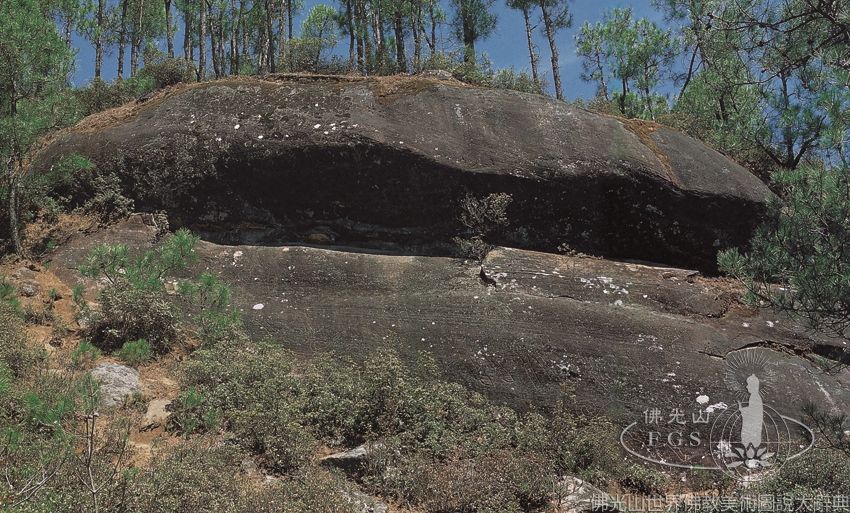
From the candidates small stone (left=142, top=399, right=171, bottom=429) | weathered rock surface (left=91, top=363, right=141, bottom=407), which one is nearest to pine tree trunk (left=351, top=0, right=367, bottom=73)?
weathered rock surface (left=91, top=363, right=141, bottom=407)

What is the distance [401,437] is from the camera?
7.81 m

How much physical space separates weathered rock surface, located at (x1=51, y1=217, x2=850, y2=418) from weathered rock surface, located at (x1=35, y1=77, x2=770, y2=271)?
63cm

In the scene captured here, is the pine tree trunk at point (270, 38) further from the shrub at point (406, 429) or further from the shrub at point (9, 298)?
the shrub at point (406, 429)

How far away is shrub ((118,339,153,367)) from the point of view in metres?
8.91

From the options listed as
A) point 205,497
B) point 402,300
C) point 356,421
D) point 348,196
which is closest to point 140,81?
point 348,196

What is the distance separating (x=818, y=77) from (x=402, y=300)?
19.8 ft

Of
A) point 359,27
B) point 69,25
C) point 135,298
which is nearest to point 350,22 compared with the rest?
point 359,27

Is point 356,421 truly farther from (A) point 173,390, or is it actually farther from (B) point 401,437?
(A) point 173,390

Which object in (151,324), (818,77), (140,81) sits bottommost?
(151,324)

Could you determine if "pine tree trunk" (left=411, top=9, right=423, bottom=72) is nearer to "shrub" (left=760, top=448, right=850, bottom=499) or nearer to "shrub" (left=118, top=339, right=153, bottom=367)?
"shrub" (left=118, top=339, right=153, bottom=367)

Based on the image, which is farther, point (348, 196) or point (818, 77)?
point (348, 196)

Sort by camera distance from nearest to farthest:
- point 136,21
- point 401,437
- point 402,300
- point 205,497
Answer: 1. point 205,497
2. point 401,437
3. point 402,300
4. point 136,21
